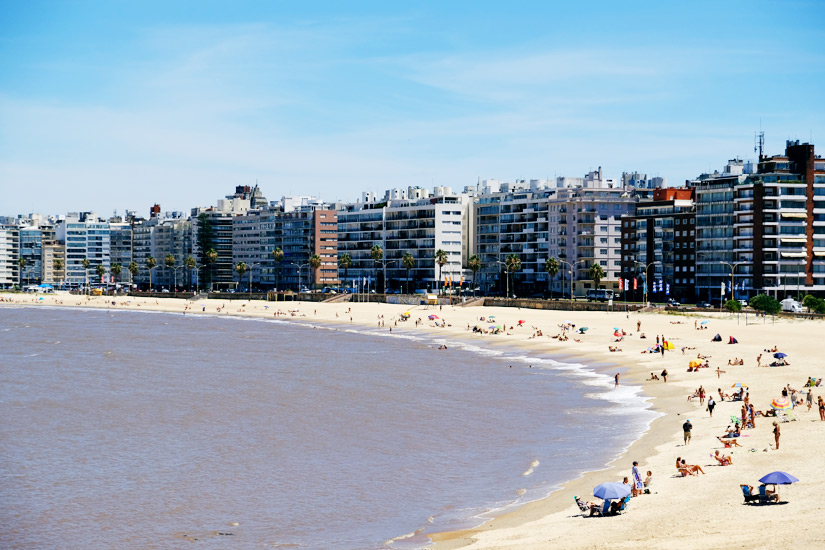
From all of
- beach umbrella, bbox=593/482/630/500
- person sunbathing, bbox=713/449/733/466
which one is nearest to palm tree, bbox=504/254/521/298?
person sunbathing, bbox=713/449/733/466

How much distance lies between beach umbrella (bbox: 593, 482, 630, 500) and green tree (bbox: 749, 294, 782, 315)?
88117 millimetres

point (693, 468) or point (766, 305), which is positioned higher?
point (766, 305)

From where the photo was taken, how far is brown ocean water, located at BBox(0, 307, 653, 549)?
33.9 m

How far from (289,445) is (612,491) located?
65.7ft

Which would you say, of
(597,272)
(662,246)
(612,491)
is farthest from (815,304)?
(612,491)

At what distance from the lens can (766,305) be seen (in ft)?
375

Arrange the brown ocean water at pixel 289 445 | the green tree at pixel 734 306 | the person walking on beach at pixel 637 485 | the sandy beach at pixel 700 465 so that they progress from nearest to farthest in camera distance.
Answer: the sandy beach at pixel 700 465 → the brown ocean water at pixel 289 445 → the person walking on beach at pixel 637 485 → the green tree at pixel 734 306

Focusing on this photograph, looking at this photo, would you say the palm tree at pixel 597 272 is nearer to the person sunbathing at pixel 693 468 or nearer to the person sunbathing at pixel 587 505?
the person sunbathing at pixel 693 468

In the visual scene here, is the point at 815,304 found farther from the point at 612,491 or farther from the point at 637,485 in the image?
the point at 612,491

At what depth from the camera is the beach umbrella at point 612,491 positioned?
103ft

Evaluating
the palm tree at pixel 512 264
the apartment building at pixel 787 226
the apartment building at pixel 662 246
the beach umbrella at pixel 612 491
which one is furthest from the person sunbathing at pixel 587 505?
the palm tree at pixel 512 264

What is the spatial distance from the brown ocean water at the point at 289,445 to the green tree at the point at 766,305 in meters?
38.6

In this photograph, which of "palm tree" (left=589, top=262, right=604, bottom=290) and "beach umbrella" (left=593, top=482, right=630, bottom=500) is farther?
"palm tree" (left=589, top=262, right=604, bottom=290)

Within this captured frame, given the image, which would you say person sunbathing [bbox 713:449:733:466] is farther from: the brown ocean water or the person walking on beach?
the person walking on beach
